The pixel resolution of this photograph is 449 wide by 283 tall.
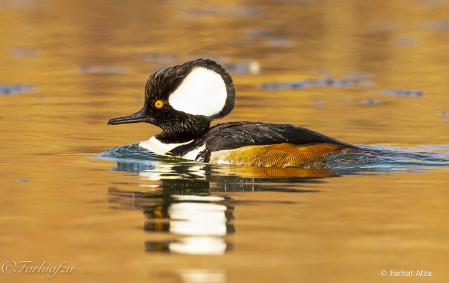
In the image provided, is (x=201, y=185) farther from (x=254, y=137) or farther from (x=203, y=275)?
(x=203, y=275)

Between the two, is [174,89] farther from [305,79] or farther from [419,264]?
[305,79]

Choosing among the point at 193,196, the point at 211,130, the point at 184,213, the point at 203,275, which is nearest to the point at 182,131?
the point at 211,130

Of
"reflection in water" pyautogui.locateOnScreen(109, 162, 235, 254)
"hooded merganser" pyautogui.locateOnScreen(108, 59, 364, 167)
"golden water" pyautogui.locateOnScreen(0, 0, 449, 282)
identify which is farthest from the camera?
"hooded merganser" pyautogui.locateOnScreen(108, 59, 364, 167)

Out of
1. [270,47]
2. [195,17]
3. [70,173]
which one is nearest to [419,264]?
[70,173]

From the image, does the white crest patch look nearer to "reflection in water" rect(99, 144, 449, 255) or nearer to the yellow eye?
the yellow eye

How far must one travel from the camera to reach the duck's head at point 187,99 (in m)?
7.42

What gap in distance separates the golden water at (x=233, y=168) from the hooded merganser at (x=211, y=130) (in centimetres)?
29

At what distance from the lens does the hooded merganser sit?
23.3ft

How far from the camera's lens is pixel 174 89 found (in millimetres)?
7617

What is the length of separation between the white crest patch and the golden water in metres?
0.77

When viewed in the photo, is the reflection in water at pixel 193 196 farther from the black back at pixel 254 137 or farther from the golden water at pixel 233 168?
the black back at pixel 254 137

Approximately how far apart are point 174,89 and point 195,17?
15.8 metres

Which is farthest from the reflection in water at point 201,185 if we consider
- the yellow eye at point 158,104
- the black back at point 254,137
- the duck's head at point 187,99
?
the yellow eye at point 158,104

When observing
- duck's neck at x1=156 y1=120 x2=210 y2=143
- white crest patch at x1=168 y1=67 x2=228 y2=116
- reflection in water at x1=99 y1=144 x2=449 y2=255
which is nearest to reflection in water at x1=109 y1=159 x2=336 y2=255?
reflection in water at x1=99 y1=144 x2=449 y2=255
